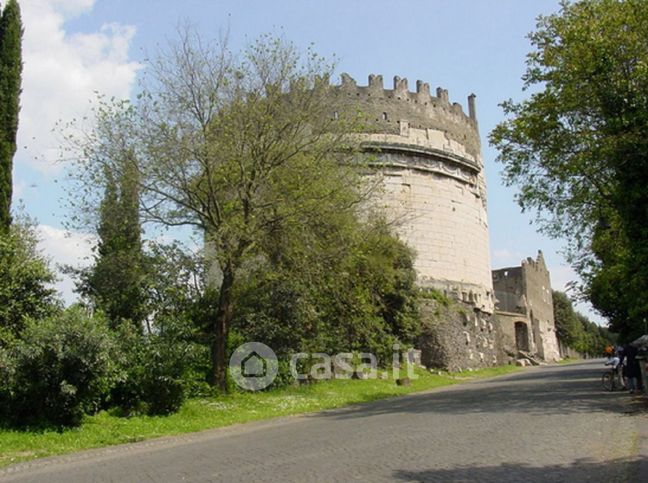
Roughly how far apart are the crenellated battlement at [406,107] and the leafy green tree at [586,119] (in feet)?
50.0

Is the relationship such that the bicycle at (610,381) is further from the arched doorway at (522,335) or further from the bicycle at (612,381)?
the arched doorway at (522,335)

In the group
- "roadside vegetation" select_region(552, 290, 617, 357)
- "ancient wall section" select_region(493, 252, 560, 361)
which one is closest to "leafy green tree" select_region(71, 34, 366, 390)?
"ancient wall section" select_region(493, 252, 560, 361)

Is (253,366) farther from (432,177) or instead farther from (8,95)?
(432,177)

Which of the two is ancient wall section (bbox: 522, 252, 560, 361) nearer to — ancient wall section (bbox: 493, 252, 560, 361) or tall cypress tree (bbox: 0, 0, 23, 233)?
ancient wall section (bbox: 493, 252, 560, 361)

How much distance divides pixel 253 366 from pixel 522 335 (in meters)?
37.1

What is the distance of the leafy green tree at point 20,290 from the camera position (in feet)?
50.2

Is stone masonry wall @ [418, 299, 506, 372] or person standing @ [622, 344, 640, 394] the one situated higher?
stone masonry wall @ [418, 299, 506, 372]

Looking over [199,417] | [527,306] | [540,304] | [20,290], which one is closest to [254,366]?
[199,417]

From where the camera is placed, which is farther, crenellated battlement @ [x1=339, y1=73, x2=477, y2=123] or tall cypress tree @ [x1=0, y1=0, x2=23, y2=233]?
crenellated battlement @ [x1=339, y1=73, x2=477, y2=123]

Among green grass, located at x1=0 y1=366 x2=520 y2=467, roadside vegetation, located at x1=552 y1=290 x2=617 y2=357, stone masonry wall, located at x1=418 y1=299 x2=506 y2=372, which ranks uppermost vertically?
roadside vegetation, located at x1=552 y1=290 x2=617 y2=357

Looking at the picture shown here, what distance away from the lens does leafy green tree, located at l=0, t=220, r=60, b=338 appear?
602 inches

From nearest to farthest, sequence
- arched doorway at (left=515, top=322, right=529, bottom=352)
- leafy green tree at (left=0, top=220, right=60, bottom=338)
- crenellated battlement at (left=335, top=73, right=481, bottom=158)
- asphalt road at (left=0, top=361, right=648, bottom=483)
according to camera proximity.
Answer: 1. asphalt road at (left=0, top=361, right=648, bottom=483)
2. leafy green tree at (left=0, top=220, right=60, bottom=338)
3. crenellated battlement at (left=335, top=73, right=481, bottom=158)
4. arched doorway at (left=515, top=322, right=529, bottom=352)

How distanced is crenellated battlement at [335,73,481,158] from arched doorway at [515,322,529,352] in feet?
59.9

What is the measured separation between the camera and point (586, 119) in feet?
60.7
